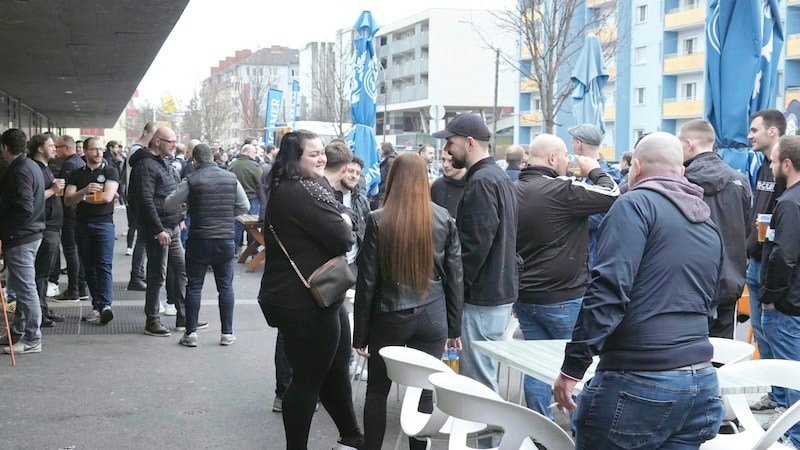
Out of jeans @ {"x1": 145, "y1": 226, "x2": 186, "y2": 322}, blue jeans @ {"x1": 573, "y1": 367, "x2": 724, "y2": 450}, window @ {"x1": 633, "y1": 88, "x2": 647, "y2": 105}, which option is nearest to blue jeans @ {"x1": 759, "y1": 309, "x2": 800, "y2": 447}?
blue jeans @ {"x1": 573, "y1": 367, "x2": 724, "y2": 450}

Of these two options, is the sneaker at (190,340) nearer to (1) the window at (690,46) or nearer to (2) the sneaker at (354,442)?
Answer: (2) the sneaker at (354,442)

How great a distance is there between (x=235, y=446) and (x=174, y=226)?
4.33m

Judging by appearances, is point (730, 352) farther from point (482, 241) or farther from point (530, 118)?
point (530, 118)

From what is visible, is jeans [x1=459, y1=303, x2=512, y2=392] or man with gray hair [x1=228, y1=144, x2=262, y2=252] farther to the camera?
man with gray hair [x1=228, y1=144, x2=262, y2=252]

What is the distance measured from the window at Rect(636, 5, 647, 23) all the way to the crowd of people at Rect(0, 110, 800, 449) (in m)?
49.9

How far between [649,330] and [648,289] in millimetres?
159

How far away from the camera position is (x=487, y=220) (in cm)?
539

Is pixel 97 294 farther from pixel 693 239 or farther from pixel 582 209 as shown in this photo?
pixel 693 239

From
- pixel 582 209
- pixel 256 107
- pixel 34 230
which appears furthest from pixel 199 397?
pixel 256 107

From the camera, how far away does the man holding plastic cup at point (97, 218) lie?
9875 millimetres

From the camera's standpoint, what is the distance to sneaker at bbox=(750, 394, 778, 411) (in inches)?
281

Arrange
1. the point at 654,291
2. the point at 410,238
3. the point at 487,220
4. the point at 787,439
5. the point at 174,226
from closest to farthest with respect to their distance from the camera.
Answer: the point at 654,291, the point at 410,238, the point at 487,220, the point at 787,439, the point at 174,226

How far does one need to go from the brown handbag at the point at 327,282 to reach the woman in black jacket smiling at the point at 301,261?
4cm

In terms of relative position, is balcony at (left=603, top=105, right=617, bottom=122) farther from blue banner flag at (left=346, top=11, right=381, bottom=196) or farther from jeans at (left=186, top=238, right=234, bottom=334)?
jeans at (left=186, top=238, right=234, bottom=334)
